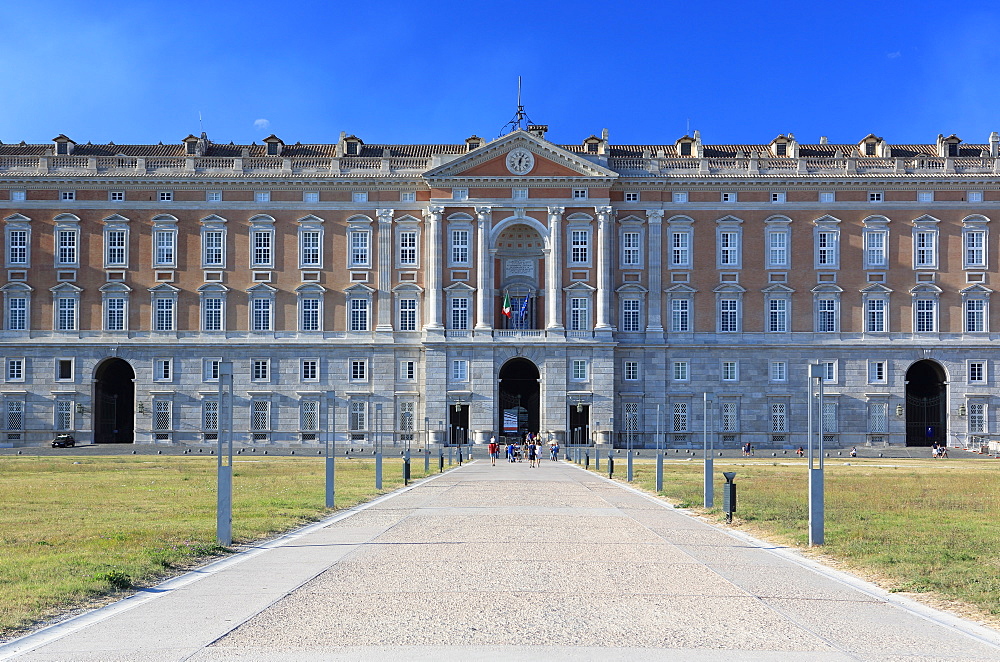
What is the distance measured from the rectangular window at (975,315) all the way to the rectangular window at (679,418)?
23.3m

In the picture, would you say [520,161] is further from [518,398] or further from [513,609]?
[513,609]

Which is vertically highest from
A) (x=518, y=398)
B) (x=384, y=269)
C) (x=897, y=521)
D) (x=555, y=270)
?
(x=384, y=269)

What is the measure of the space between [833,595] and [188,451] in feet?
229

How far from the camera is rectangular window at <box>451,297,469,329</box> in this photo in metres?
89.4

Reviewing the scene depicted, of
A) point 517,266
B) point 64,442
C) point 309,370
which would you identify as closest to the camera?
point 64,442

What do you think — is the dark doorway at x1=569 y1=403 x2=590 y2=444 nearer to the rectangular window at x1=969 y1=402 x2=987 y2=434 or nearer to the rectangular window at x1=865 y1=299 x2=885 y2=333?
the rectangular window at x1=865 y1=299 x2=885 y2=333

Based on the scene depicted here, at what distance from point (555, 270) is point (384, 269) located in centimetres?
1369

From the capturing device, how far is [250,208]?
298 ft

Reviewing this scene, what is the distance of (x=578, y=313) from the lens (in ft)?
294

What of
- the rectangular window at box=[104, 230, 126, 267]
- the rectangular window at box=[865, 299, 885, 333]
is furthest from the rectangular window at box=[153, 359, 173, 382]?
the rectangular window at box=[865, 299, 885, 333]

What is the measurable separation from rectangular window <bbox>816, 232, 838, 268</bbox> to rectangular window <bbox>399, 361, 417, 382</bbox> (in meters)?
33.3

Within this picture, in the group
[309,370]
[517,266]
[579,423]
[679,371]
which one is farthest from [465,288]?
[679,371]

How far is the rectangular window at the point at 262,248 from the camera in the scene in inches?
3575

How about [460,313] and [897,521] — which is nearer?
[897,521]
